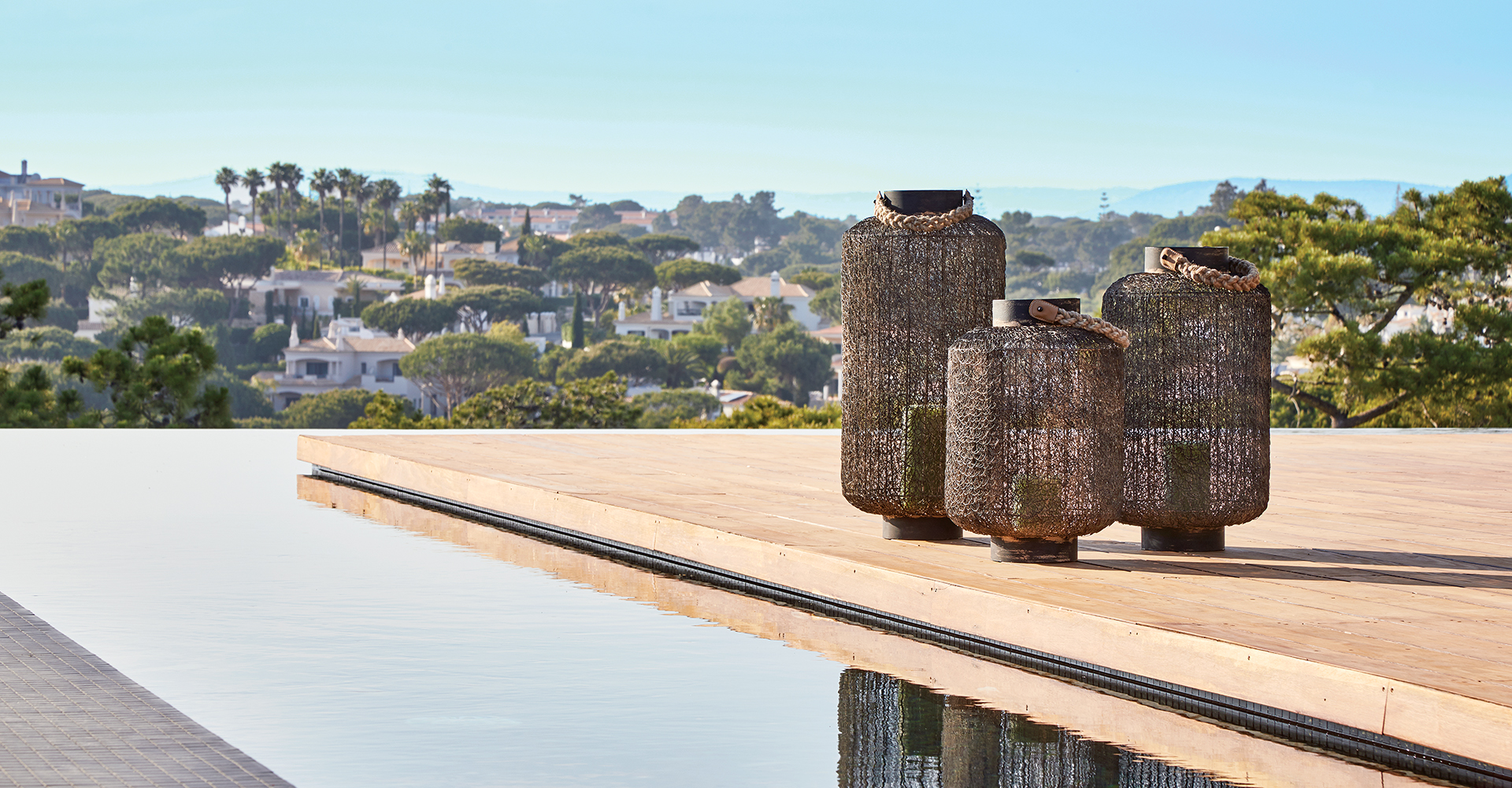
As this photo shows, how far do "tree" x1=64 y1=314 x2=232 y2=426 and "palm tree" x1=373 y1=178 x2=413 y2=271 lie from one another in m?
100

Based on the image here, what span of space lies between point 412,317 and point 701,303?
20112 millimetres

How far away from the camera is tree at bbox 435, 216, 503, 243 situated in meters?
120

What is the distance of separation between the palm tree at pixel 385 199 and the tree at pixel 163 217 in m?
13.6

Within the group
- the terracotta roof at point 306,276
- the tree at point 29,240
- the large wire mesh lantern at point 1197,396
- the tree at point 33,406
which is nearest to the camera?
the large wire mesh lantern at point 1197,396

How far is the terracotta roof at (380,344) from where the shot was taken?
275ft

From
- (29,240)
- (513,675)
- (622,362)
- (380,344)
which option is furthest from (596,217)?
(513,675)

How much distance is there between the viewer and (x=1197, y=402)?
5660mm

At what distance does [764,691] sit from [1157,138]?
6981 inches

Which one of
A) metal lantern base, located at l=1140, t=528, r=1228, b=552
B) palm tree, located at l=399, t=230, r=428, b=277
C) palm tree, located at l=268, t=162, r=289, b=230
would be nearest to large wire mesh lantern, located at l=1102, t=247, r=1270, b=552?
metal lantern base, located at l=1140, t=528, r=1228, b=552

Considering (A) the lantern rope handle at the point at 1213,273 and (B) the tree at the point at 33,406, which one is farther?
(B) the tree at the point at 33,406

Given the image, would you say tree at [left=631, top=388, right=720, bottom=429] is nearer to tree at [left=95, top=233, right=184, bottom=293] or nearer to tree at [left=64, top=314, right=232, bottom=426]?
tree at [left=64, top=314, right=232, bottom=426]

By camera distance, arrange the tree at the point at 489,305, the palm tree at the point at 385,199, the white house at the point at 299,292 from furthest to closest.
Result: the palm tree at the point at 385,199, the white house at the point at 299,292, the tree at the point at 489,305

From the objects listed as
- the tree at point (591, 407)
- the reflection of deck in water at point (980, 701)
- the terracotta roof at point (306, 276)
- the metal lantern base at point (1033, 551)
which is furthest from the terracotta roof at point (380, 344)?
the metal lantern base at point (1033, 551)

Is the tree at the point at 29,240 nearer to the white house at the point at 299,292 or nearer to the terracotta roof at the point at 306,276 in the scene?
the white house at the point at 299,292
